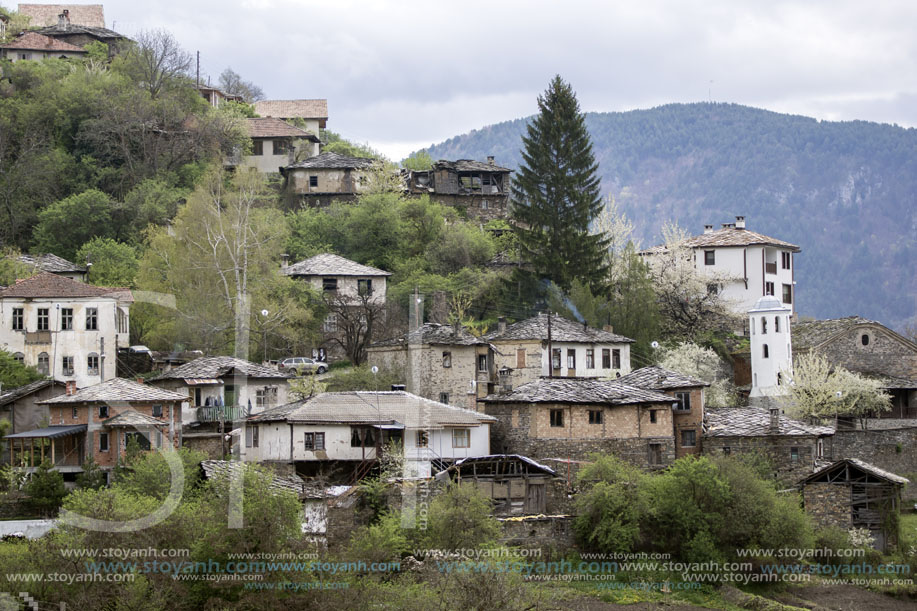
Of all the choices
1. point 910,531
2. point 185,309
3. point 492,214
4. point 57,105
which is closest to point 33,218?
point 57,105

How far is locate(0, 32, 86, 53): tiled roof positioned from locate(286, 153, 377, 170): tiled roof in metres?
25.5

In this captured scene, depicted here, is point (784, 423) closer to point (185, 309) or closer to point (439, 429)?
point (439, 429)

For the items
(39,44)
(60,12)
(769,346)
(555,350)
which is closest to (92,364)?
(555,350)

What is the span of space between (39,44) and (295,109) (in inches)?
822

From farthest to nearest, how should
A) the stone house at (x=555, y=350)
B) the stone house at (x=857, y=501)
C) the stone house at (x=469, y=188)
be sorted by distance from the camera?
the stone house at (x=469, y=188) < the stone house at (x=555, y=350) < the stone house at (x=857, y=501)

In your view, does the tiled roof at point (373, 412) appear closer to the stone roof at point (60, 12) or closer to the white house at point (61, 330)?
the white house at point (61, 330)

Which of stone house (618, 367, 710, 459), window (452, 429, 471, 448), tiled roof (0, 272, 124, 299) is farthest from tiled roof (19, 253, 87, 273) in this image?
stone house (618, 367, 710, 459)

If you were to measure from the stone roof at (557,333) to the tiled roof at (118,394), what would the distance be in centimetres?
1595

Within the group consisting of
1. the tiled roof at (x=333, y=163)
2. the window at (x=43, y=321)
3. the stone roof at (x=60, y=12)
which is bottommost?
the window at (x=43, y=321)

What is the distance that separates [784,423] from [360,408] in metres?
17.4

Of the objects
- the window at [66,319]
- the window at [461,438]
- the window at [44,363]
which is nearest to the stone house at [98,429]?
the window at [44,363]

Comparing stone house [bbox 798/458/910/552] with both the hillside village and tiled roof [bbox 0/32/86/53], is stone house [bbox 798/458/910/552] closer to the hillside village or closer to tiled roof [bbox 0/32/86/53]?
the hillside village

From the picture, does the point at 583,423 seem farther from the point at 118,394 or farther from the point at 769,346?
the point at 118,394

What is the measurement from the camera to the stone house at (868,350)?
2522 inches
